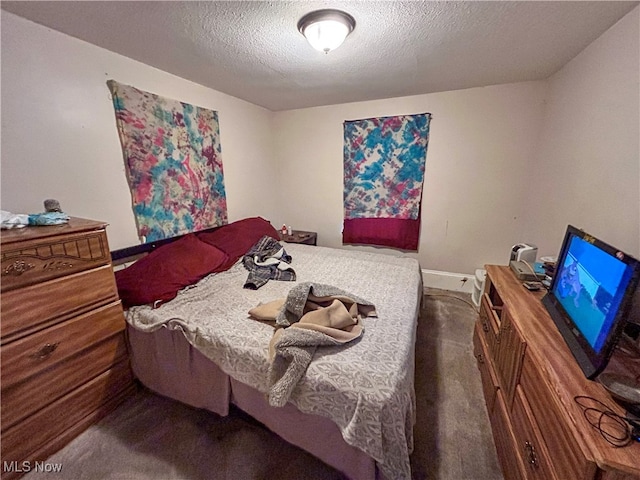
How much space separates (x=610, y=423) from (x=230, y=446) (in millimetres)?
1559

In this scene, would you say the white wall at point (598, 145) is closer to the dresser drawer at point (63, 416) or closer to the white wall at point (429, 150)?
the white wall at point (429, 150)

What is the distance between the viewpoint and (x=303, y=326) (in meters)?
1.31

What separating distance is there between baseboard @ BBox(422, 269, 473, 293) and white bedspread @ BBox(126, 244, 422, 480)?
1233 millimetres

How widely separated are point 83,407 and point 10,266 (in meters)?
0.87

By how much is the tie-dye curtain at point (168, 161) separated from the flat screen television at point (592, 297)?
105 inches

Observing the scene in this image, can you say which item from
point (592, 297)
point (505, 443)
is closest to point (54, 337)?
point (505, 443)

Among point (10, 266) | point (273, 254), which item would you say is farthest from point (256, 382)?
point (273, 254)

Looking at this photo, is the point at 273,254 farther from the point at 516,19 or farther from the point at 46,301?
the point at 516,19

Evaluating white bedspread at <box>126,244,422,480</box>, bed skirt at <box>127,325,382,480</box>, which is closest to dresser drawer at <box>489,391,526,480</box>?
white bedspread at <box>126,244,422,480</box>

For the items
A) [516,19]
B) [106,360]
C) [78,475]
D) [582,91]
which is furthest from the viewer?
[582,91]

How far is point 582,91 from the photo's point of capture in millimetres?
1840

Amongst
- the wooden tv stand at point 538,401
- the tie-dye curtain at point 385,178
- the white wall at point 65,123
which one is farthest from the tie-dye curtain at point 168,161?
the wooden tv stand at point 538,401

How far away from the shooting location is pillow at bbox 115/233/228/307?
1709 millimetres

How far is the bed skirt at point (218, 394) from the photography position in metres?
1.16
